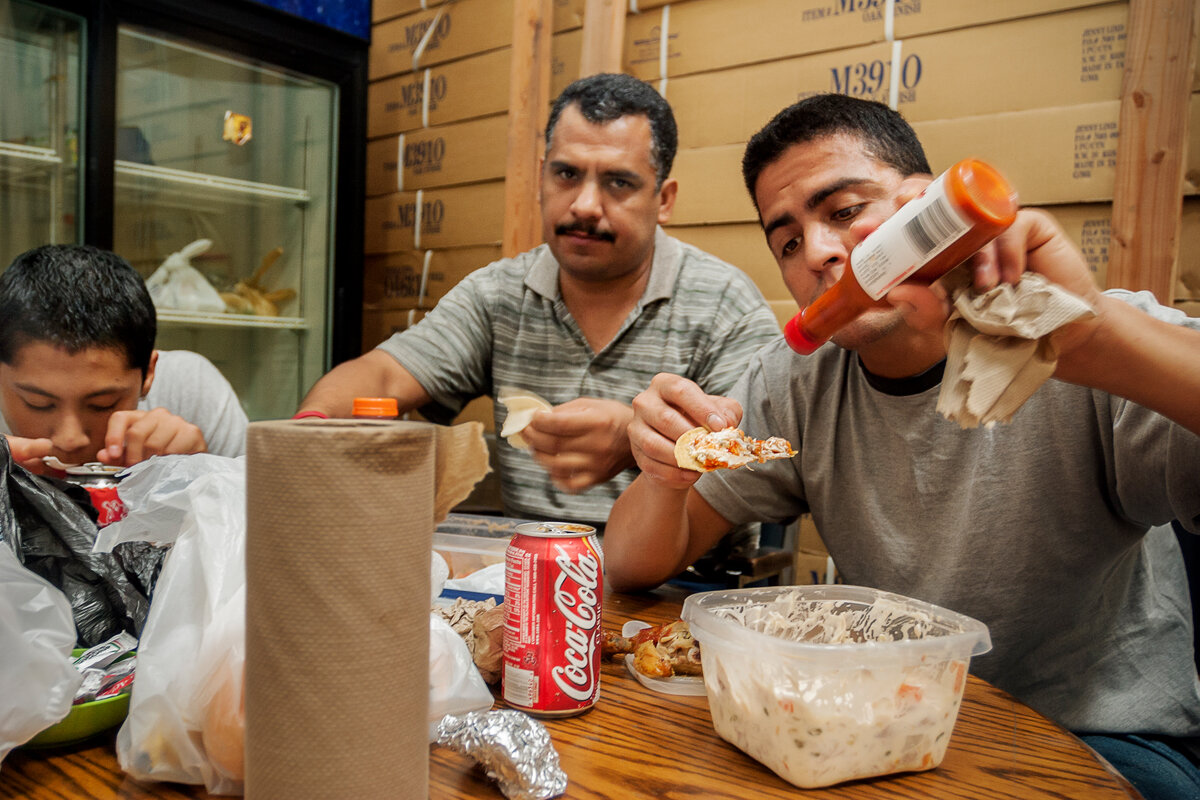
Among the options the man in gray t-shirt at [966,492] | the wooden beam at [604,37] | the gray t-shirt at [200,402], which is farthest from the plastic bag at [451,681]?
the wooden beam at [604,37]

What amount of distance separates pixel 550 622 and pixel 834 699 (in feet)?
0.80

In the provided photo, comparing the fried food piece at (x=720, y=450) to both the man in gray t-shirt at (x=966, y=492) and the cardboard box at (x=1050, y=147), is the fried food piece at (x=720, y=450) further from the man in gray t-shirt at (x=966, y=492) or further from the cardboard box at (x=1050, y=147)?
the cardboard box at (x=1050, y=147)

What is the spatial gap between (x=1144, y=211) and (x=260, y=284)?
283cm

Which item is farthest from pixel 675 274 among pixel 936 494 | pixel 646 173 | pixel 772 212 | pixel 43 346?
pixel 43 346

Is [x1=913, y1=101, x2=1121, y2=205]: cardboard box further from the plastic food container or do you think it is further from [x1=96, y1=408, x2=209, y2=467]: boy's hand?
[x1=96, y1=408, x2=209, y2=467]: boy's hand

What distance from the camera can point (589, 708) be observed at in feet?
2.49

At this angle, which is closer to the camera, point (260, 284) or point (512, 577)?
point (512, 577)

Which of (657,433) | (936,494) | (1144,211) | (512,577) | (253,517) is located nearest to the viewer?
(253,517)

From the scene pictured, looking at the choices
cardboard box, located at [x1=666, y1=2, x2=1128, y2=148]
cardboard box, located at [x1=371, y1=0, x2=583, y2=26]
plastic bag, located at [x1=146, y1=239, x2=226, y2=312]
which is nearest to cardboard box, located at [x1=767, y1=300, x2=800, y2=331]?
cardboard box, located at [x1=666, y1=2, x2=1128, y2=148]

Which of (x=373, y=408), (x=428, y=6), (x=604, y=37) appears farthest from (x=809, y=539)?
(x=428, y=6)

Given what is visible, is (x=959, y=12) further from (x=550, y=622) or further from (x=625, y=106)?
(x=550, y=622)

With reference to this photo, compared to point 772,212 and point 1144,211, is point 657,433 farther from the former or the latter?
point 1144,211

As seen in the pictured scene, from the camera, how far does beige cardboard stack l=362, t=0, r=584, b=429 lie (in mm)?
2883

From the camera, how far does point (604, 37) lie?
2.46 meters
